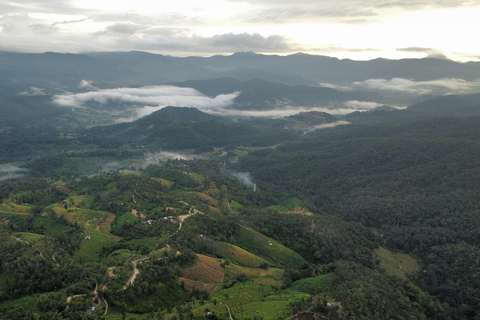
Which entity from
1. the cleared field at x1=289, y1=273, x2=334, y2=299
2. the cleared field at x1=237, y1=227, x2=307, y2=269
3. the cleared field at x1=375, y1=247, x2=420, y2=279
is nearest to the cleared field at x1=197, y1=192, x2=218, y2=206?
the cleared field at x1=237, y1=227, x2=307, y2=269

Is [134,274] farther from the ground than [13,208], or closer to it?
farther from the ground

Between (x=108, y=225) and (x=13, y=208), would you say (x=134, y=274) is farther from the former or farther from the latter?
(x=13, y=208)

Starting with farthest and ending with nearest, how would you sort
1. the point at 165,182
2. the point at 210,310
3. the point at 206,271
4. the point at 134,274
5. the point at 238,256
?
1. the point at 165,182
2. the point at 238,256
3. the point at 206,271
4. the point at 134,274
5. the point at 210,310

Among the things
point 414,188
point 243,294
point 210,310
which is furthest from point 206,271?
point 414,188

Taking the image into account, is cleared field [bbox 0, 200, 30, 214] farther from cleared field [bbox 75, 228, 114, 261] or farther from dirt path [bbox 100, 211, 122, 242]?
cleared field [bbox 75, 228, 114, 261]

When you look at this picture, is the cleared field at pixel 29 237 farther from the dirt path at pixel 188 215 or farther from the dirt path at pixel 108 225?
the dirt path at pixel 188 215

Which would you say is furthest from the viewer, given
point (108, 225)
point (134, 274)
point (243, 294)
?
point (108, 225)

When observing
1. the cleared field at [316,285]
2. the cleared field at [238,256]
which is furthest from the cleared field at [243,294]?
the cleared field at [238,256]
